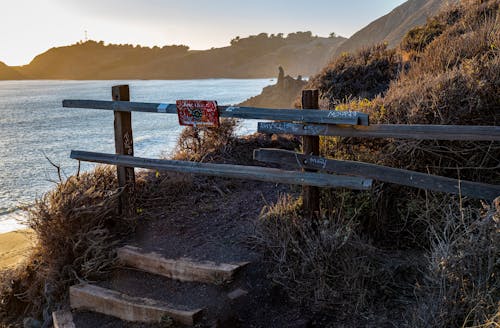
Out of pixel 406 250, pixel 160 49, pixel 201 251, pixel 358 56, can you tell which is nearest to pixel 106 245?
pixel 201 251

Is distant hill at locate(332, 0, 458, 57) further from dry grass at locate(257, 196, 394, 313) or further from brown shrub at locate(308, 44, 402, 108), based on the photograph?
dry grass at locate(257, 196, 394, 313)

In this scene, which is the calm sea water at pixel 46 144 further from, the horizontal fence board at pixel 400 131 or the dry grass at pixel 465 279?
the dry grass at pixel 465 279

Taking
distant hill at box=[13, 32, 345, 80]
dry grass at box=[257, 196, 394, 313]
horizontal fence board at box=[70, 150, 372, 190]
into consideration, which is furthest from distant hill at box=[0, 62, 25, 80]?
dry grass at box=[257, 196, 394, 313]

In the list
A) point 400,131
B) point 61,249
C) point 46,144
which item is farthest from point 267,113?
point 46,144

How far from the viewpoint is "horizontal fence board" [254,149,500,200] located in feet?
14.1

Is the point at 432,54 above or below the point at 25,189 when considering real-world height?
above

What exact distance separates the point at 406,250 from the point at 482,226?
1.56 meters

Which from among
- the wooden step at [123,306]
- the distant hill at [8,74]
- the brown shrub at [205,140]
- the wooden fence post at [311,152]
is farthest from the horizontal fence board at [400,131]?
the distant hill at [8,74]

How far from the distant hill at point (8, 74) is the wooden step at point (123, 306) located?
195333mm

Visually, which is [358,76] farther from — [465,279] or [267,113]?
[465,279]

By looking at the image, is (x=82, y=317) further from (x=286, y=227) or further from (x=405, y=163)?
(x=405, y=163)

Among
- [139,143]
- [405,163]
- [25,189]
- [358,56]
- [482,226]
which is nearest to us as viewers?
[482,226]

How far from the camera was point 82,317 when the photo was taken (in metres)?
4.86

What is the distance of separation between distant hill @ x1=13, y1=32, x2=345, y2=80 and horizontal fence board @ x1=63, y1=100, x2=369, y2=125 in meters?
159
